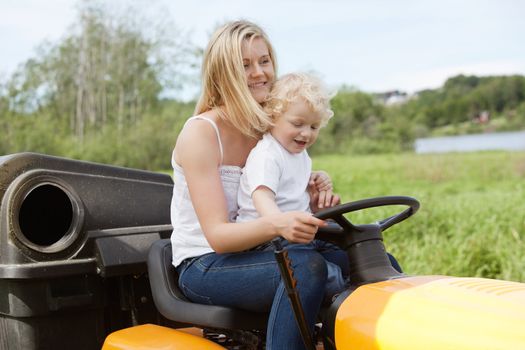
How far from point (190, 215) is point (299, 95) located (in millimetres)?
502

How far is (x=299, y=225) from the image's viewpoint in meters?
1.76

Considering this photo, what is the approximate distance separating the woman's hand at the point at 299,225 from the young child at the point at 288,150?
0.21 m

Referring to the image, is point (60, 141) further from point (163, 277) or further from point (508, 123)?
point (163, 277)

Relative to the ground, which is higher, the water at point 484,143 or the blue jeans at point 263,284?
the blue jeans at point 263,284

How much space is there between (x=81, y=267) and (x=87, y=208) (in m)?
0.23

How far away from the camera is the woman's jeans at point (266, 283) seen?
6.19ft

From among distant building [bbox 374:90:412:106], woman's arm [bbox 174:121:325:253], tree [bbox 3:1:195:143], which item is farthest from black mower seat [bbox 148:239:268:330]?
distant building [bbox 374:90:412:106]

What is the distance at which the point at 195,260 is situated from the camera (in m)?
2.12

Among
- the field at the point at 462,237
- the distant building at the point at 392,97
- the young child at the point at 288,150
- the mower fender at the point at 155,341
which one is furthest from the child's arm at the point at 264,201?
the distant building at the point at 392,97

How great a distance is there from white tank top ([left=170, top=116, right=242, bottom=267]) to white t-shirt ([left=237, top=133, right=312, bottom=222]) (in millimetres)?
35

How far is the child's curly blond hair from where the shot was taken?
2086 mm

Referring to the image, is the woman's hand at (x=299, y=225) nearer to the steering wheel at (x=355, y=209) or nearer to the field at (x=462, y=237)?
the steering wheel at (x=355, y=209)

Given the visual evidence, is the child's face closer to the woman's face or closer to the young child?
the young child

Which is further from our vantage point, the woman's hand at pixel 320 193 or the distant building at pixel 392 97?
the distant building at pixel 392 97
